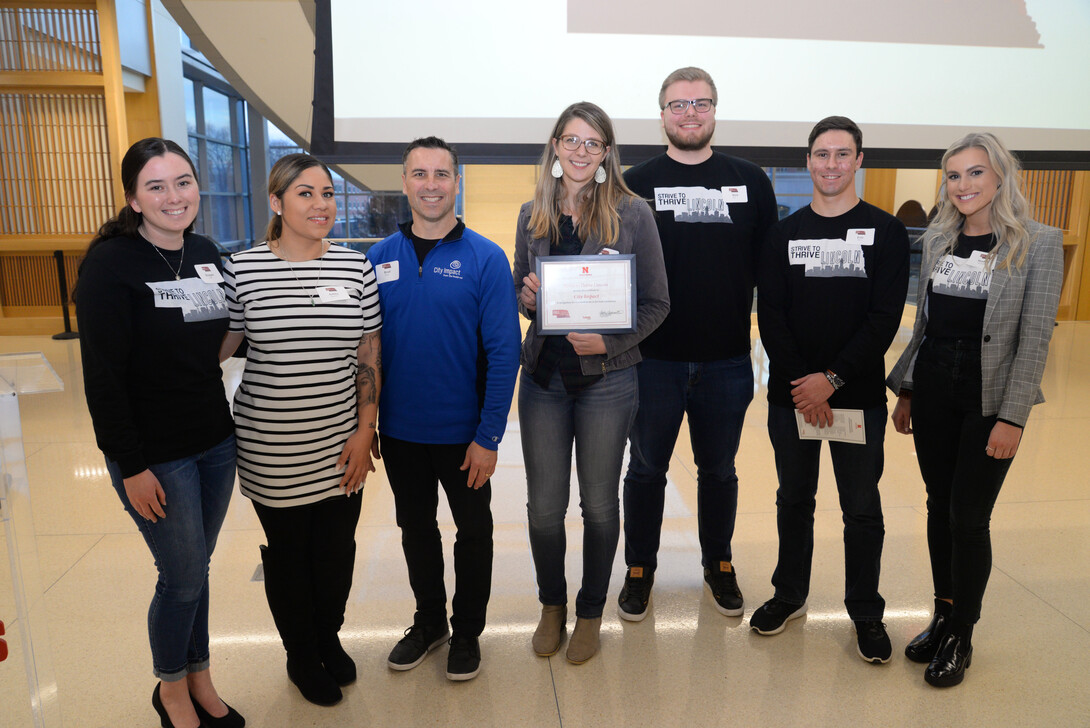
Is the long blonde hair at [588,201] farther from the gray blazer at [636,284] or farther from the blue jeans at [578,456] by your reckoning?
the blue jeans at [578,456]

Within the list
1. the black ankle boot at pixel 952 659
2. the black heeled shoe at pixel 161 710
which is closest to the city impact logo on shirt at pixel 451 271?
the black heeled shoe at pixel 161 710

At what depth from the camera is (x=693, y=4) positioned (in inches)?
164

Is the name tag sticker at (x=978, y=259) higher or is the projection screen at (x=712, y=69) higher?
the projection screen at (x=712, y=69)

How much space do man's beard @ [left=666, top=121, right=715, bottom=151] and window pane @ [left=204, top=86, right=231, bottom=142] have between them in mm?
15264

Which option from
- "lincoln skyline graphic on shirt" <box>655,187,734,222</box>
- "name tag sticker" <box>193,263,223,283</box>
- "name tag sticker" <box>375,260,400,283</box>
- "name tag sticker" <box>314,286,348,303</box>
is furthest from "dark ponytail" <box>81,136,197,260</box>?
"lincoln skyline graphic on shirt" <box>655,187,734,222</box>

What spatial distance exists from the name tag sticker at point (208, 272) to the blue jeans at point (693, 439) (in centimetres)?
137

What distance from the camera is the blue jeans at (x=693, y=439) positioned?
254 centimetres

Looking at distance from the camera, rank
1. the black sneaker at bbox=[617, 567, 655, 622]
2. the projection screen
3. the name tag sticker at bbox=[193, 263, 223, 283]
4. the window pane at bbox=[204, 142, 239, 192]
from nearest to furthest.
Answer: the name tag sticker at bbox=[193, 263, 223, 283] → the black sneaker at bbox=[617, 567, 655, 622] → the projection screen → the window pane at bbox=[204, 142, 239, 192]

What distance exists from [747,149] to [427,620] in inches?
126

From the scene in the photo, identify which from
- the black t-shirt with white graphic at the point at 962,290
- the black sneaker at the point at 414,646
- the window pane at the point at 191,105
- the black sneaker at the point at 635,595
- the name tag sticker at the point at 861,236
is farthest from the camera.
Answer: the window pane at the point at 191,105

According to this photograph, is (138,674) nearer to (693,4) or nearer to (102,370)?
(102,370)

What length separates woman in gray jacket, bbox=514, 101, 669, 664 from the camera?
2.18 metres

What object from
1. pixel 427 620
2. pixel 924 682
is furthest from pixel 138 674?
pixel 924 682

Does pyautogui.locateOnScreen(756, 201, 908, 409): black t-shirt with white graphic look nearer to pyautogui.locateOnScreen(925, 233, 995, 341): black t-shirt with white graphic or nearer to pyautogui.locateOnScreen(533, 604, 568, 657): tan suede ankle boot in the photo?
pyautogui.locateOnScreen(925, 233, 995, 341): black t-shirt with white graphic
